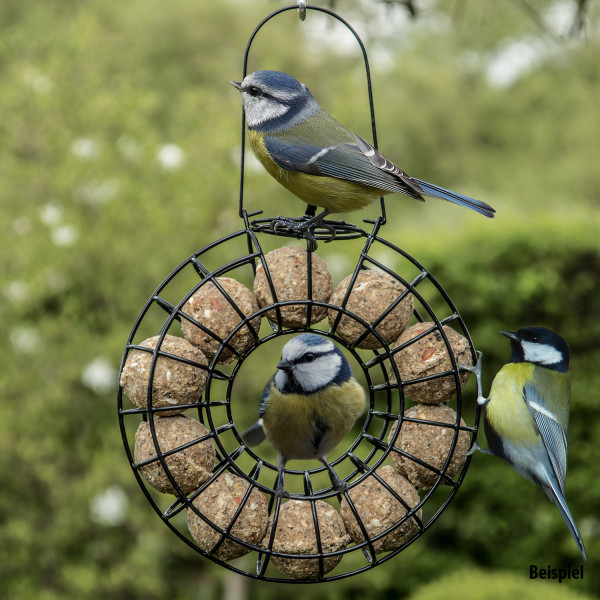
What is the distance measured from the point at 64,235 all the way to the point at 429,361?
2881 mm

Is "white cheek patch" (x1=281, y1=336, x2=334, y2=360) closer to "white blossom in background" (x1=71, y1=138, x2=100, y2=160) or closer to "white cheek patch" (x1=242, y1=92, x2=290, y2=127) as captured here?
"white cheek patch" (x1=242, y1=92, x2=290, y2=127)

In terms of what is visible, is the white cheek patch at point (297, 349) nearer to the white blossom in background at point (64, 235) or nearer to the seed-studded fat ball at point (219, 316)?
the seed-studded fat ball at point (219, 316)

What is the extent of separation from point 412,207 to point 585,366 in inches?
161

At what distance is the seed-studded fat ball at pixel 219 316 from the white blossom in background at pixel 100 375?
7.41 ft

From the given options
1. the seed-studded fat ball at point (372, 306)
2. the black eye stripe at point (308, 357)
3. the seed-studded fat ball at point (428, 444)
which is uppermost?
the seed-studded fat ball at point (372, 306)

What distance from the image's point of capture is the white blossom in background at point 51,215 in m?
4.20

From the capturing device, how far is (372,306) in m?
1.92

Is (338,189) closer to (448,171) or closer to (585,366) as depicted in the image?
(585,366)

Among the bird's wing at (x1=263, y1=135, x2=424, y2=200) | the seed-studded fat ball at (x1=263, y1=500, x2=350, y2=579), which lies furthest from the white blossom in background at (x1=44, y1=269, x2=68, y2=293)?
the seed-studded fat ball at (x1=263, y1=500, x2=350, y2=579)

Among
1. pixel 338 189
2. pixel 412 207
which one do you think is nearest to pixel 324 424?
pixel 338 189

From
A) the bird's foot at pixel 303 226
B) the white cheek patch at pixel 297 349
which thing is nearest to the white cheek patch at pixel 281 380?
the white cheek patch at pixel 297 349

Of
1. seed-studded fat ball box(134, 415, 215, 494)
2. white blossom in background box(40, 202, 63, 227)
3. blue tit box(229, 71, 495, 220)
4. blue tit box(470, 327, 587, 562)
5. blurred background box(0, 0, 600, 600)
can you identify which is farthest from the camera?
blurred background box(0, 0, 600, 600)

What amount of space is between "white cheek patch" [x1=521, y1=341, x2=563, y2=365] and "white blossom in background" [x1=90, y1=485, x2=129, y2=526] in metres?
2.83

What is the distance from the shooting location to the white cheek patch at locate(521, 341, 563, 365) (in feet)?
6.97
